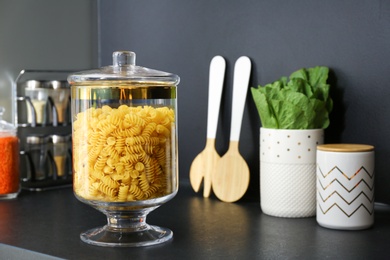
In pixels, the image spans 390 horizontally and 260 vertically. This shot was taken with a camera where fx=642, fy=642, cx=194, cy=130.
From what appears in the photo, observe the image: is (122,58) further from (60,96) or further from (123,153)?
(60,96)

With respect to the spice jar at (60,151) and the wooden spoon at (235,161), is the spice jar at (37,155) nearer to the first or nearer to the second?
the spice jar at (60,151)

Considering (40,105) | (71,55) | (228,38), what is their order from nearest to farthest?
(228,38) → (40,105) → (71,55)

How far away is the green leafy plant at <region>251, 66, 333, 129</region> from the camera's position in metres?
1.20

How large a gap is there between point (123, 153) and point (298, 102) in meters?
0.38

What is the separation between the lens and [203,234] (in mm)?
1086

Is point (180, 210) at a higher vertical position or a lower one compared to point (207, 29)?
lower

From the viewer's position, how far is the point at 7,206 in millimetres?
1374

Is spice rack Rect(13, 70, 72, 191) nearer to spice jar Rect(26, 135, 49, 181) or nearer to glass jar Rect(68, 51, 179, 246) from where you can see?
spice jar Rect(26, 135, 49, 181)

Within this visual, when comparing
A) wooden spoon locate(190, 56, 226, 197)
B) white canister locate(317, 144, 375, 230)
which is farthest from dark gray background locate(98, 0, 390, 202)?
white canister locate(317, 144, 375, 230)

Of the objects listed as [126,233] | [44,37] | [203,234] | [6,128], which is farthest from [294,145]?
[44,37]

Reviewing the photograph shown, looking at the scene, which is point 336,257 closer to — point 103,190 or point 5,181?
point 103,190

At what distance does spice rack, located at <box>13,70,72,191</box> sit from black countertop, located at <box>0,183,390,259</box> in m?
0.20

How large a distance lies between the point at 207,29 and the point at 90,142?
602mm

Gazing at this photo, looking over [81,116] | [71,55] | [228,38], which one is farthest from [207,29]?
[81,116]
